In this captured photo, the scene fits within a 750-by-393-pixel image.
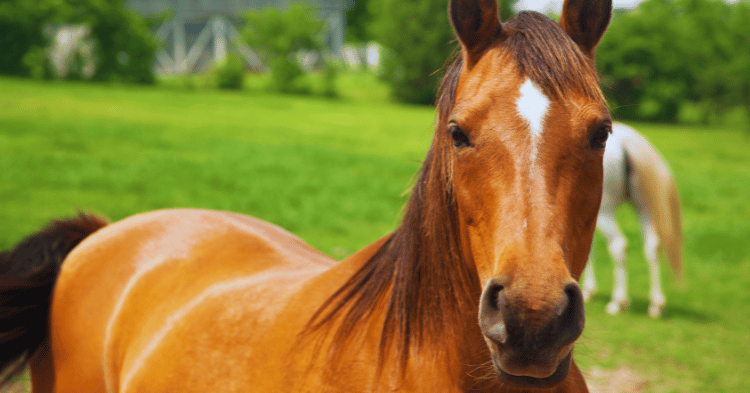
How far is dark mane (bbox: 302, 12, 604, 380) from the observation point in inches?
56.6

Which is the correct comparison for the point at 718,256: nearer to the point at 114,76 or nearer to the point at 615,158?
the point at 615,158

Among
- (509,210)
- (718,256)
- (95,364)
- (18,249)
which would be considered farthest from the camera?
(718,256)

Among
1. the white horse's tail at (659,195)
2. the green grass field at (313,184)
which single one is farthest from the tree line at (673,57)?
the white horse's tail at (659,195)

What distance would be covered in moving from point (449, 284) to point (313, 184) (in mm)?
10657

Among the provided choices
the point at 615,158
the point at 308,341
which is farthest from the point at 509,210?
the point at 615,158

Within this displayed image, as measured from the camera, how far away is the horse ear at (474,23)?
149 cm

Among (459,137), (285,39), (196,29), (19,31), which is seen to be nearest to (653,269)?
(459,137)

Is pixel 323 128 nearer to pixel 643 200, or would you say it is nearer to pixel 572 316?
pixel 643 200

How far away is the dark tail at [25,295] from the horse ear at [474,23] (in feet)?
7.17

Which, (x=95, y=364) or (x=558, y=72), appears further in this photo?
(x=95, y=364)

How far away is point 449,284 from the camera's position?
61.0 inches

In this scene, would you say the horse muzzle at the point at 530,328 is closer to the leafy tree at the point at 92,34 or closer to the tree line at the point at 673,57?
the tree line at the point at 673,57

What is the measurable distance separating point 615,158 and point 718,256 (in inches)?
190

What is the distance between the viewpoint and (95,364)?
2.31 meters
